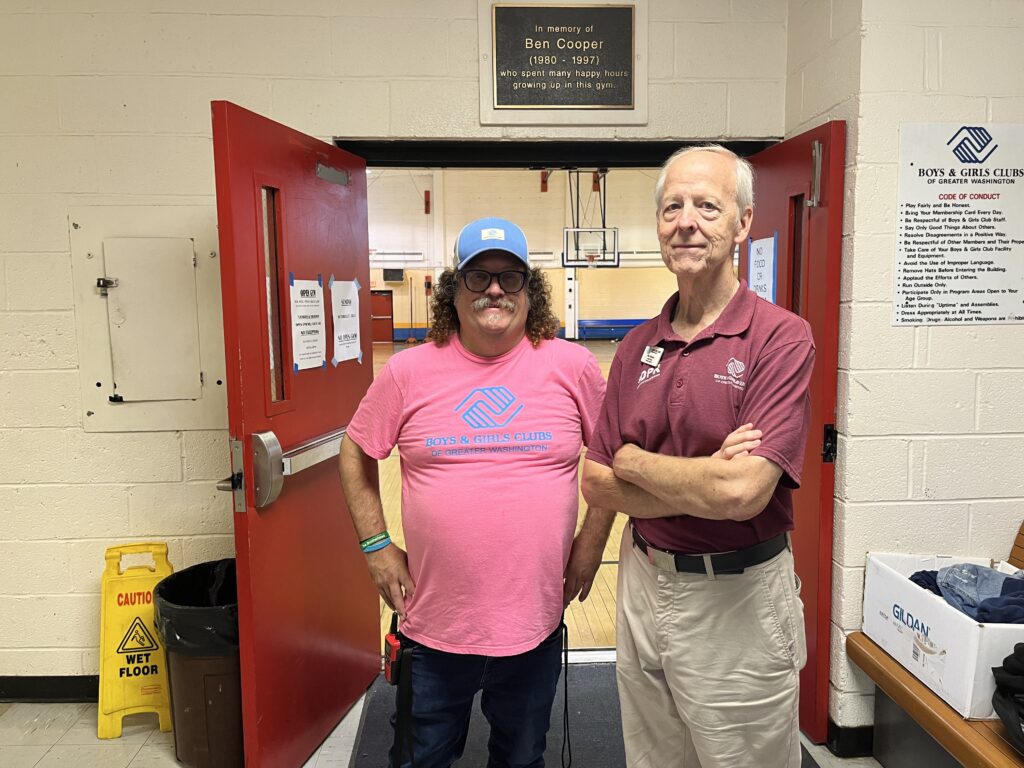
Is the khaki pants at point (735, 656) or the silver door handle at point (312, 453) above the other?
the silver door handle at point (312, 453)

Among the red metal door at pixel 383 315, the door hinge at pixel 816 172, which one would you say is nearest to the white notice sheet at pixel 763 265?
the door hinge at pixel 816 172

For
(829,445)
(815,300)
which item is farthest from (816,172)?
(829,445)

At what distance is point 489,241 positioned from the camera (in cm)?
159

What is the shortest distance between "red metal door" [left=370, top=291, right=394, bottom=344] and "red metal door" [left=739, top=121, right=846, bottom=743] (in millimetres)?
11804

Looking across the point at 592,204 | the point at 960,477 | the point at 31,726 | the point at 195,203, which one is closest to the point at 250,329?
the point at 195,203

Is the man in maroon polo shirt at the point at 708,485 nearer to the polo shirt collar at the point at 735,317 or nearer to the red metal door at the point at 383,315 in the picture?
the polo shirt collar at the point at 735,317

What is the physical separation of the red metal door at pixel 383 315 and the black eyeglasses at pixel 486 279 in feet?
40.5

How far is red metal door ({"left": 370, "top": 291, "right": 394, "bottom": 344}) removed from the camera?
543 inches

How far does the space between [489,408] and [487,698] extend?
724 millimetres

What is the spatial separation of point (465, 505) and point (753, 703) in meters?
0.74

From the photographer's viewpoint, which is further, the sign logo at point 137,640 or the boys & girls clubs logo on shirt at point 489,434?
the sign logo at point 137,640

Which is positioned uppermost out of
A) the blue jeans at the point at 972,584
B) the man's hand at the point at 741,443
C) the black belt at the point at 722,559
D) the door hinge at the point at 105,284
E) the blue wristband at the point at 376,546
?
the door hinge at the point at 105,284

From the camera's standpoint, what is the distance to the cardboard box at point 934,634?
1758mm

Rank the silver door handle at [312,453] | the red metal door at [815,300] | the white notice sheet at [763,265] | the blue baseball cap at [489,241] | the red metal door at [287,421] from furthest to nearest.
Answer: the white notice sheet at [763,265]
the red metal door at [815,300]
the silver door handle at [312,453]
the red metal door at [287,421]
the blue baseball cap at [489,241]
